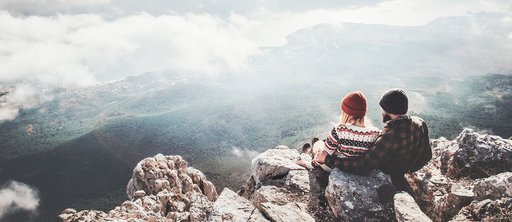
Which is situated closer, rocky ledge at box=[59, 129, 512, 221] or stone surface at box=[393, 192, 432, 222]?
stone surface at box=[393, 192, 432, 222]

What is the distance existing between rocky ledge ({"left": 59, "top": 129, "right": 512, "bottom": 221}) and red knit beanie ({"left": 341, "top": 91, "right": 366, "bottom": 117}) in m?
→ 2.44

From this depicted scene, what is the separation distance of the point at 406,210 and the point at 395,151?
2.30 meters

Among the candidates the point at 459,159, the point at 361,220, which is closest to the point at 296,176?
the point at 361,220

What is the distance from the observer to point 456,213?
11.6 meters

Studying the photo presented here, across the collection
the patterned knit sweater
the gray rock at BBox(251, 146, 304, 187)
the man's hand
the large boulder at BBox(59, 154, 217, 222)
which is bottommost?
the large boulder at BBox(59, 154, 217, 222)

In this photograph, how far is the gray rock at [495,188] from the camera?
1095 centimetres

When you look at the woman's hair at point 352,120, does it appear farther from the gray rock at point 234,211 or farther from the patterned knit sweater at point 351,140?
the gray rock at point 234,211

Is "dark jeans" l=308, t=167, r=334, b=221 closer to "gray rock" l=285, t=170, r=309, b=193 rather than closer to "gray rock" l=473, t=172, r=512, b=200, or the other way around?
"gray rock" l=285, t=170, r=309, b=193

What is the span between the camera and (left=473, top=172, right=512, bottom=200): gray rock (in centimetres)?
1095

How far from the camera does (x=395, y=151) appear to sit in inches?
485

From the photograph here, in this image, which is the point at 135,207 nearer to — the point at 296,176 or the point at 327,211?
the point at 296,176

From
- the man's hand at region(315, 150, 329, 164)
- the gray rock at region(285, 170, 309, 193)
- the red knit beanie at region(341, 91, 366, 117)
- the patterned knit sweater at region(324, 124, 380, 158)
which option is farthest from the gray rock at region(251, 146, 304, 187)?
the red knit beanie at region(341, 91, 366, 117)

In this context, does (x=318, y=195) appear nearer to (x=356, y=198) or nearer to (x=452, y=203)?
(x=356, y=198)

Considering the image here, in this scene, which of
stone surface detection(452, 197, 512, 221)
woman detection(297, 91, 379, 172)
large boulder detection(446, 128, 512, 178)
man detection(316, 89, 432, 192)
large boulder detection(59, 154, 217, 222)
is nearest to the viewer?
stone surface detection(452, 197, 512, 221)
